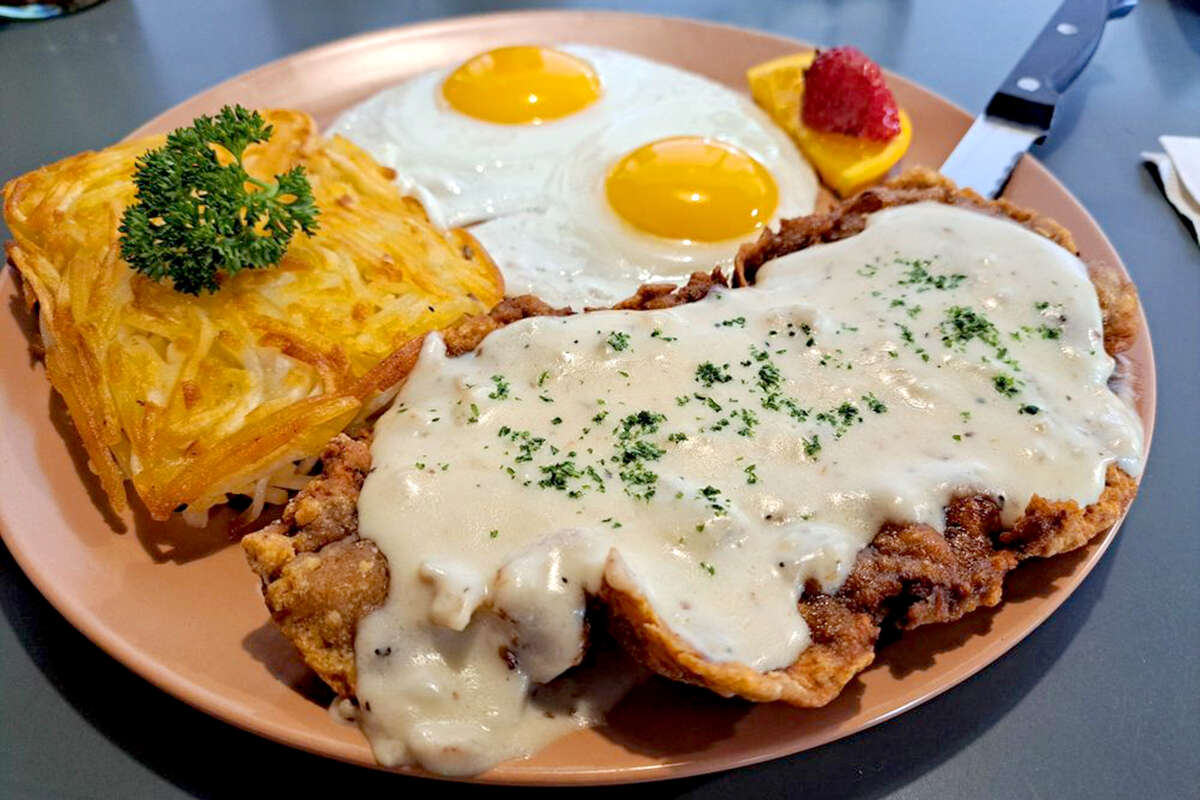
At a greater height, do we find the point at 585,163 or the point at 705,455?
the point at 705,455

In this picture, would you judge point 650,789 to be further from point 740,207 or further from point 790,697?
point 740,207

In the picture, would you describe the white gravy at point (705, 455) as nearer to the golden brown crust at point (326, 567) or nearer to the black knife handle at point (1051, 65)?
the golden brown crust at point (326, 567)

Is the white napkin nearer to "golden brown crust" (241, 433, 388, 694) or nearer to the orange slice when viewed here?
the orange slice

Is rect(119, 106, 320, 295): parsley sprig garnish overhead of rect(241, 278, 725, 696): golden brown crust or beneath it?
overhead

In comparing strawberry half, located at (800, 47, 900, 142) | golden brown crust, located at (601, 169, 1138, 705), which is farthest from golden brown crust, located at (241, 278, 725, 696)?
strawberry half, located at (800, 47, 900, 142)

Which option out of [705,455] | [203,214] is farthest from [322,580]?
[203,214]

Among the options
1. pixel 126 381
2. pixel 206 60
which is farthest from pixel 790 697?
pixel 206 60

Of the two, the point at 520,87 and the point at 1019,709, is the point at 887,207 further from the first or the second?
the point at 520,87
